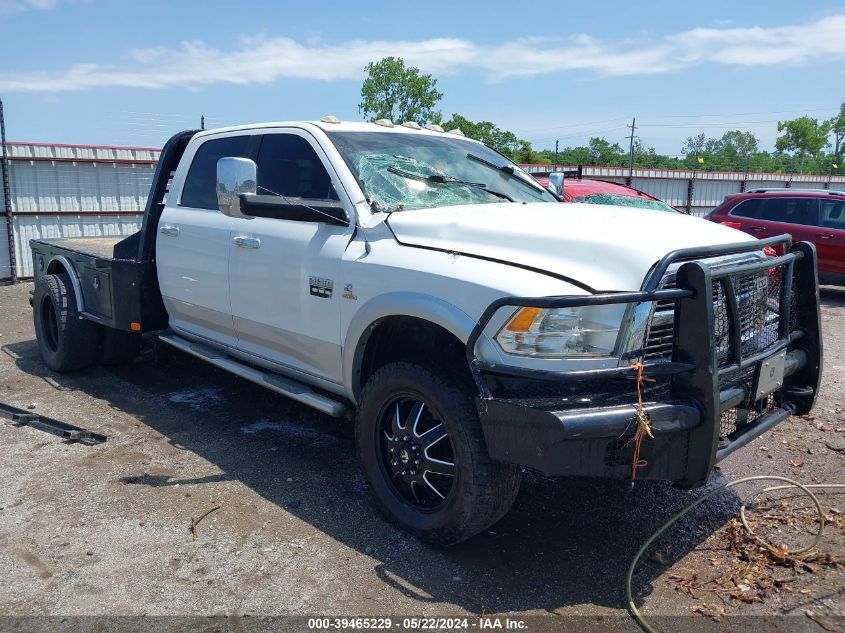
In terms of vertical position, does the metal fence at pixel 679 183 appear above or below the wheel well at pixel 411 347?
above

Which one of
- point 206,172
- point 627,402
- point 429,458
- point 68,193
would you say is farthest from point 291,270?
point 68,193

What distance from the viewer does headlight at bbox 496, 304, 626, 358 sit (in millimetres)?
2945

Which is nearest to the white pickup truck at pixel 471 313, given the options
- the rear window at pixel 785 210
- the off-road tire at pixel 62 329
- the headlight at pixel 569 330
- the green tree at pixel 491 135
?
the headlight at pixel 569 330

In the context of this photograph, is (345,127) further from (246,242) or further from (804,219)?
(804,219)

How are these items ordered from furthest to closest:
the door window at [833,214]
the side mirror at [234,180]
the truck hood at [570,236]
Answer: the door window at [833,214], the side mirror at [234,180], the truck hood at [570,236]

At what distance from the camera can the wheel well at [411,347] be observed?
11.5ft

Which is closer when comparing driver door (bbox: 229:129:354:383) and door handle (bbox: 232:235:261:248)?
driver door (bbox: 229:129:354:383)

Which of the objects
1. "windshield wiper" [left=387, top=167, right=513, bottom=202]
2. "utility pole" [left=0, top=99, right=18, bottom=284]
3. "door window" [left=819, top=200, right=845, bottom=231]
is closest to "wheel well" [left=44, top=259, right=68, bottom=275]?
"windshield wiper" [left=387, top=167, right=513, bottom=202]

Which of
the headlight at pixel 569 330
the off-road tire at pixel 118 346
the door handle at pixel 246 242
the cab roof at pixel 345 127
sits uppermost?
the cab roof at pixel 345 127

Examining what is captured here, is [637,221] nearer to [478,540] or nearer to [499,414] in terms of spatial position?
[499,414]

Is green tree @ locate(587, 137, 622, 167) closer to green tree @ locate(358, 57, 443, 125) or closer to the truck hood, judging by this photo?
green tree @ locate(358, 57, 443, 125)

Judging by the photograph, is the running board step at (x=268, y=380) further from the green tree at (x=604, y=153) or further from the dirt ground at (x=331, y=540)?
the green tree at (x=604, y=153)

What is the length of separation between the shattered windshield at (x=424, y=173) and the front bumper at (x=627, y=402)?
139 centimetres

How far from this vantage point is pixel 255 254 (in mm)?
4484
